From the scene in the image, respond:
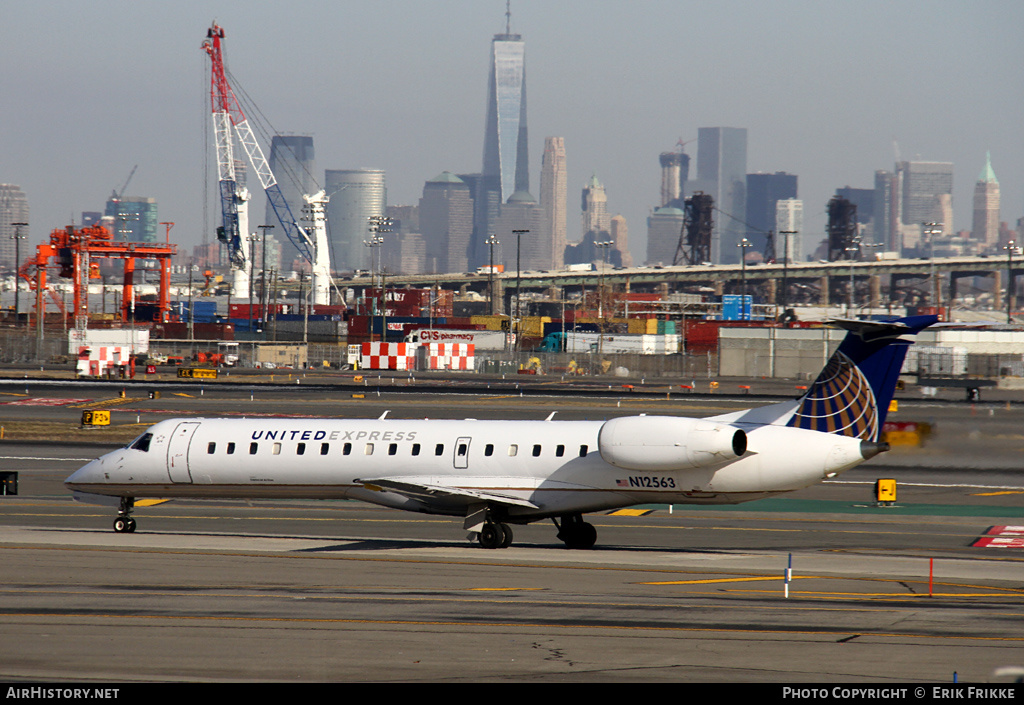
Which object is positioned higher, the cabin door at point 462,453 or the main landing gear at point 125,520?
the cabin door at point 462,453

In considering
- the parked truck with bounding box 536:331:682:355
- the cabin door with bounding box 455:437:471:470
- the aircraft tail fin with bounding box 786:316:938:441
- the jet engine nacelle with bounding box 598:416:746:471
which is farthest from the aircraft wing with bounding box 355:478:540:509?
the parked truck with bounding box 536:331:682:355

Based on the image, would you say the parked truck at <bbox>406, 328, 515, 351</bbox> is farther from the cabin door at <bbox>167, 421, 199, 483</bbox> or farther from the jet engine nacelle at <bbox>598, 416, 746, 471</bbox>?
the jet engine nacelle at <bbox>598, 416, 746, 471</bbox>

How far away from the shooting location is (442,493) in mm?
24875

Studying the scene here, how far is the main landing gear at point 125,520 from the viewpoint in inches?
1096

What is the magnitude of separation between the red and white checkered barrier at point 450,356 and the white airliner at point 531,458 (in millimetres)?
74617

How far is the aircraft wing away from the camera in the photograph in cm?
2481

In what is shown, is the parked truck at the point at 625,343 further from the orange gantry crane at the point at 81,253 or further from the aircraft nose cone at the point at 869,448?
the aircraft nose cone at the point at 869,448


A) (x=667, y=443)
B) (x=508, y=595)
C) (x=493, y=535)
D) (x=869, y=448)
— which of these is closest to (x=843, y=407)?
(x=869, y=448)

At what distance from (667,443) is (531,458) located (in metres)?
3.29

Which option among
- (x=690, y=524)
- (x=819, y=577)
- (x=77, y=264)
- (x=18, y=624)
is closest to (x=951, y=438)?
(x=690, y=524)

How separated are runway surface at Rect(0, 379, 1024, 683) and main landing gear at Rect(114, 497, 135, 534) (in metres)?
0.38

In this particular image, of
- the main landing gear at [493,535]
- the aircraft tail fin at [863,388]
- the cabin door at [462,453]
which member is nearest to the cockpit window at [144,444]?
the cabin door at [462,453]

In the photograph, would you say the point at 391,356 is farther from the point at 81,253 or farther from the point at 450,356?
the point at 81,253

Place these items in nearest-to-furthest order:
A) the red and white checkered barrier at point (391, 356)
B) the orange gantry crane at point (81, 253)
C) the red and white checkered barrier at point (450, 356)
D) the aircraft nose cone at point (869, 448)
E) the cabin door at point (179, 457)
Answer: the aircraft nose cone at point (869, 448), the cabin door at point (179, 457), the red and white checkered barrier at point (391, 356), the red and white checkered barrier at point (450, 356), the orange gantry crane at point (81, 253)
